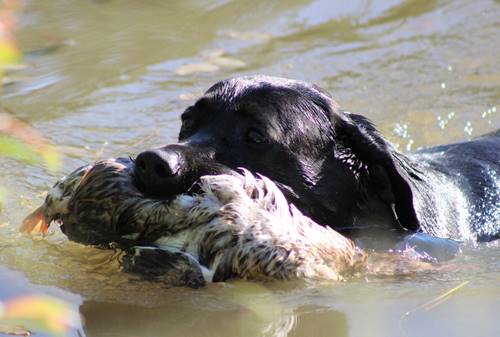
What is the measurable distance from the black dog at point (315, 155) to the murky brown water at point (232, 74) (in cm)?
38

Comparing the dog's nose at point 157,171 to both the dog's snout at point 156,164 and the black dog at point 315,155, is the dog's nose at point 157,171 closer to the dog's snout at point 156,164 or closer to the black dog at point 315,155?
the dog's snout at point 156,164

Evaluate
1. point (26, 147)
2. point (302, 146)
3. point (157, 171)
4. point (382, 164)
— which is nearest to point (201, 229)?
point (157, 171)

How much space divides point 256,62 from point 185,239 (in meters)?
4.86

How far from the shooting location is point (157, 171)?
11.8ft

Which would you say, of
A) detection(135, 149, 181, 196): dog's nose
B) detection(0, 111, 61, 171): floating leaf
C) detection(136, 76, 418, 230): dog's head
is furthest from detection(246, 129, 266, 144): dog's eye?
detection(0, 111, 61, 171): floating leaf

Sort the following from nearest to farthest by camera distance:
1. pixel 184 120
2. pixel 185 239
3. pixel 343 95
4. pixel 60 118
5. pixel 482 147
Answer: pixel 185 239 → pixel 184 120 → pixel 482 147 → pixel 60 118 → pixel 343 95

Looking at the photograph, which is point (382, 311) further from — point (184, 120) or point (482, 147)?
point (482, 147)

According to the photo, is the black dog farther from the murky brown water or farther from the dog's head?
the murky brown water

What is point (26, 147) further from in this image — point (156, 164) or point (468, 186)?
point (468, 186)

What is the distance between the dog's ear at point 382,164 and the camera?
4.27 metres

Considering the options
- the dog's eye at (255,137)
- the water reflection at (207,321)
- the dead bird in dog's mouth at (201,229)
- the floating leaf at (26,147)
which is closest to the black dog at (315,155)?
the dog's eye at (255,137)

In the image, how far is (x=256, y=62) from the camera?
8.20 meters

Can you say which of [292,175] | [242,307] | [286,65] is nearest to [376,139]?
[292,175]

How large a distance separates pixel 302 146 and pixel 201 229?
958 millimetres
